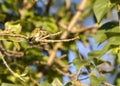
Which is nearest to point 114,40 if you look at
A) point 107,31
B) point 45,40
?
point 107,31

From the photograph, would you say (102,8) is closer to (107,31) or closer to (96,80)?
(107,31)

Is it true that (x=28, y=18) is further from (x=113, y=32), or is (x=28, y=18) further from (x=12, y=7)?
(x=113, y=32)

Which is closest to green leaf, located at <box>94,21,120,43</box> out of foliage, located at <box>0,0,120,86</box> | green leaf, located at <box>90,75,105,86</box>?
foliage, located at <box>0,0,120,86</box>

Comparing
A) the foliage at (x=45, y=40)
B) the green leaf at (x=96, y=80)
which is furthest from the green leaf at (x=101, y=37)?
the green leaf at (x=96, y=80)

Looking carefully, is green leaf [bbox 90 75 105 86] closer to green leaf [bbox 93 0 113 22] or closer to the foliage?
the foliage

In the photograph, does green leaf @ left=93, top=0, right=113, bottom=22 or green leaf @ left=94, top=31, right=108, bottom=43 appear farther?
green leaf @ left=94, top=31, right=108, bottom=43

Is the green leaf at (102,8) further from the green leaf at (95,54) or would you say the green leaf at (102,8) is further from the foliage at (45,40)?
the green leaf at (95,54)

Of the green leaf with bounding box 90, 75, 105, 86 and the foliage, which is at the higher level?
the foliage

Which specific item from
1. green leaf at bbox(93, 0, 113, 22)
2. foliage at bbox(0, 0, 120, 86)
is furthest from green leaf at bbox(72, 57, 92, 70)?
green leaf at bbox(93, 0, 113, 22)

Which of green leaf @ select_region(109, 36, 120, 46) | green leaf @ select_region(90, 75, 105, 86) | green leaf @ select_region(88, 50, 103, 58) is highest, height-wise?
green leaf @ select_region(109, 36, 120, 46)

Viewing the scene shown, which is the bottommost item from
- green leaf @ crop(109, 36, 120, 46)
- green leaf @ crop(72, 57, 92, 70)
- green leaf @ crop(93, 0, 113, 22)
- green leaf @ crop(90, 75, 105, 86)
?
green leaf @ crop(90, 75, 105, 86)

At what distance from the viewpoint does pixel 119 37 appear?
3.77 feet

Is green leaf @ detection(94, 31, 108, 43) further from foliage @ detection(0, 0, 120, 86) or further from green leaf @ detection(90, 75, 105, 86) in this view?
green leaf @ detection(90, 75, 105, 86)

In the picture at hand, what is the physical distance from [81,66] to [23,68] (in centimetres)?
35
